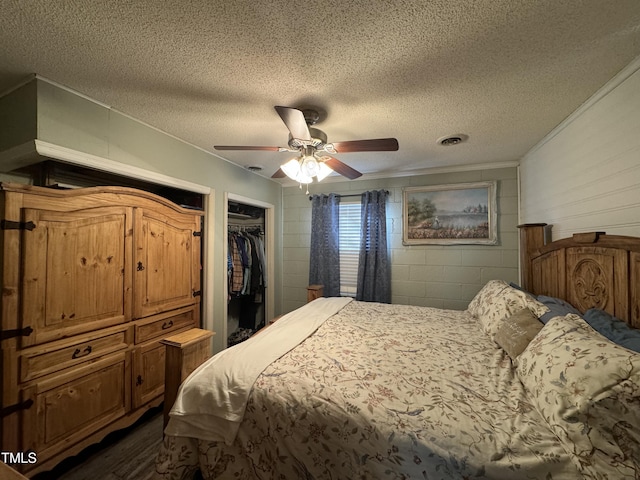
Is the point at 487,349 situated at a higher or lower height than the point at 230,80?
lower

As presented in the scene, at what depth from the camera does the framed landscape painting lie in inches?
111

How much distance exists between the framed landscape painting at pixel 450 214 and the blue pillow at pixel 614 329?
165 centimetres

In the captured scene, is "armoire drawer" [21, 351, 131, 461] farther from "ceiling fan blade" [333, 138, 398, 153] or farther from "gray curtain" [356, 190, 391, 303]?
"gray curtain" [356, 190, 391, 303]

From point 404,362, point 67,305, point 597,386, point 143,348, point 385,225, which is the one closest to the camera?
point 597,386

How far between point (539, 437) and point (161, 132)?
9.41 ft

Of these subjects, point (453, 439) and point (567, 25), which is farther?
point (567, 25)

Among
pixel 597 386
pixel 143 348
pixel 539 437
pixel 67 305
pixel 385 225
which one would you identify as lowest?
pixel 143 348

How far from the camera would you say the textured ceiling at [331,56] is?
3.22 feet

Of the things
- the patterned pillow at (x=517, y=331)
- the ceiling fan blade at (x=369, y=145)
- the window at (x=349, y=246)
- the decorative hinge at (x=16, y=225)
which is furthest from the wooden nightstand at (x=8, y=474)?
the window at (x=349, y=246)

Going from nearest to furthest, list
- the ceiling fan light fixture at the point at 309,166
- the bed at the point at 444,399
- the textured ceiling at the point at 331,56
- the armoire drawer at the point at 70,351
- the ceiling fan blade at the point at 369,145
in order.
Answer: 1. the bed at the point at 444,399
2. the textured ceiling at the point at 331,56
3. the armoire drawer at the point at 70,351
4. the ceiling fan blade at the point at 369,145
5. the ceiling fan light fixture at the point at 309,166

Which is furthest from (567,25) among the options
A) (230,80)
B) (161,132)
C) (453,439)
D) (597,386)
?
(161,132)

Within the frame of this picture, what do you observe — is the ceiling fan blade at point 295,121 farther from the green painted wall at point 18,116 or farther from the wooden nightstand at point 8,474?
the wooden nightstand at point 8,474

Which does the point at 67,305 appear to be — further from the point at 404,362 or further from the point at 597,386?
the point at 597,386

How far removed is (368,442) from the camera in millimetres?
922
